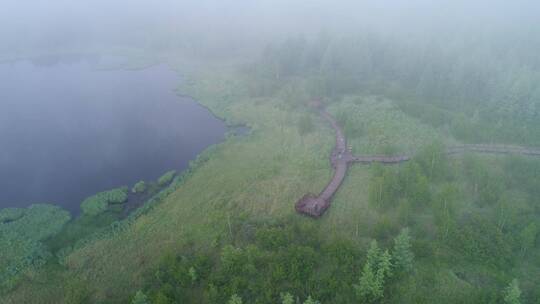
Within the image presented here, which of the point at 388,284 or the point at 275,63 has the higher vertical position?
the point at 275,63

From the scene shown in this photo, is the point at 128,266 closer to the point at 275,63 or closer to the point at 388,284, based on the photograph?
the point at 388,284

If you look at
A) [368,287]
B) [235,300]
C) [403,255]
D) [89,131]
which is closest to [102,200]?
[89,131]

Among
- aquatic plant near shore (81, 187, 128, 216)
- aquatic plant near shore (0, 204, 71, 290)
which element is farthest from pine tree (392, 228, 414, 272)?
aquatic plant near shore (0, 204, 71, 290)

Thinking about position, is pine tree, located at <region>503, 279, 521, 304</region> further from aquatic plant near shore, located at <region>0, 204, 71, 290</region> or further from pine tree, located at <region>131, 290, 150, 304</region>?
aquatic plant near shore, located at <region>0, 204, 71, 290</region>

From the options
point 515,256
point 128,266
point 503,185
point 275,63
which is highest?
point 275,63

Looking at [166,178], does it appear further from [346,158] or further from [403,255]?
[403,255]

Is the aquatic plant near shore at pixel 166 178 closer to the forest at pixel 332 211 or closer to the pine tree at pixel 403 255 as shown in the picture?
the forest at pixel 332 211

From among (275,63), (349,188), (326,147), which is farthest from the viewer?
(275,63)

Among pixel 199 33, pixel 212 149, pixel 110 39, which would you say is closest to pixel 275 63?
pixel 212 149
